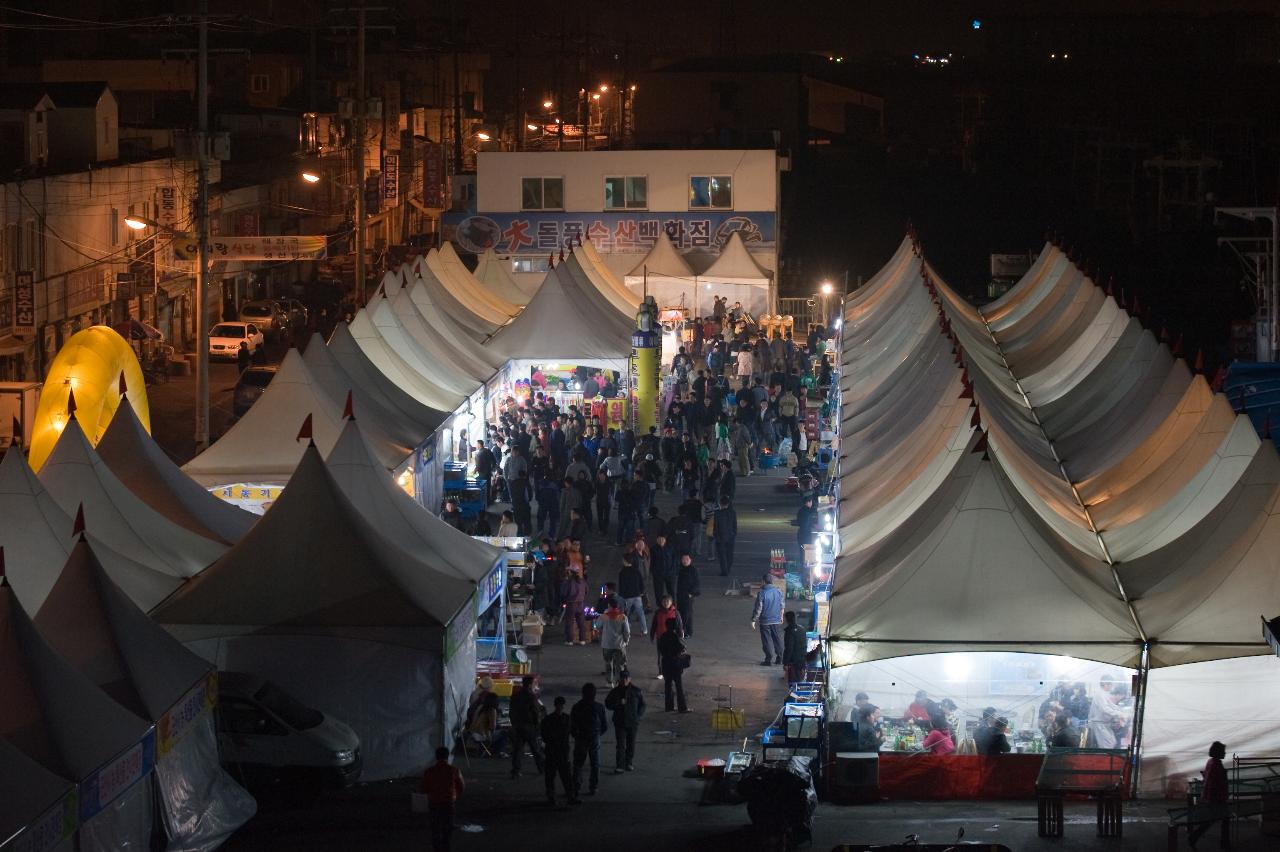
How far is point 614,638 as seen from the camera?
16.2 m

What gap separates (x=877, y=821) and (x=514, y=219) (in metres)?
30.3

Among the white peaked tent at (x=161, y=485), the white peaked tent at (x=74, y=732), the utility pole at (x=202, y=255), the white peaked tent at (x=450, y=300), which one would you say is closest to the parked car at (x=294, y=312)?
the white peaked tent at (x=450, y=300)

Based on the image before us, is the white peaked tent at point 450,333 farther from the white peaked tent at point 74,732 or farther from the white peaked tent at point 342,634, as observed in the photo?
the white peaked tent at point 74,732

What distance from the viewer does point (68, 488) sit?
15.4 metres

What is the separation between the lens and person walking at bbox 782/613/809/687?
Answer: 16.0 m

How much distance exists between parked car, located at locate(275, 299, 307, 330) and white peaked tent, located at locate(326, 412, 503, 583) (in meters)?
28.8

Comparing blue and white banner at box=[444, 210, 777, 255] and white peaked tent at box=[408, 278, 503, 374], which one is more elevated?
blue and white banner at box=[444, 210, 777, 255]

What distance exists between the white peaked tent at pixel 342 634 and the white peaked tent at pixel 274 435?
4.92 metres

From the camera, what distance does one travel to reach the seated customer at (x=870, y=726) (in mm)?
13773

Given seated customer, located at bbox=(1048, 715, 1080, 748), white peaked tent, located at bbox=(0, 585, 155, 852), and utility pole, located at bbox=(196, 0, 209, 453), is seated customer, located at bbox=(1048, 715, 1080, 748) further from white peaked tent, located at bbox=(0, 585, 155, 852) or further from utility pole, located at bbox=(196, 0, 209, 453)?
utility pole, located at bbox=(196, 0, 209, 453)

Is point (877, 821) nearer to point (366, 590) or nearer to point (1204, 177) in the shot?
point (366, 590)

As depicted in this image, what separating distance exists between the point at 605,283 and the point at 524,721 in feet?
68.9

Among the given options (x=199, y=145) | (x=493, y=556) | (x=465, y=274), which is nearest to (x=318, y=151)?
(x=465, y=274)

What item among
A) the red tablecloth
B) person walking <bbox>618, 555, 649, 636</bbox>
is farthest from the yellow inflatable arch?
the red tablecloth
